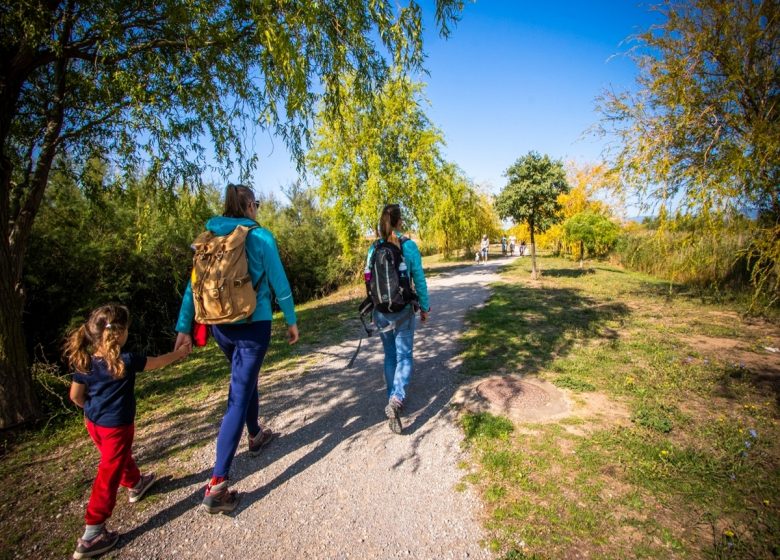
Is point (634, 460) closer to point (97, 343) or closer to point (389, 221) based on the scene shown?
point (389, 221)

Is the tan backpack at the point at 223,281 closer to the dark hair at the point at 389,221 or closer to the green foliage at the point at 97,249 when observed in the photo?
the dark hair at the point at 389,221

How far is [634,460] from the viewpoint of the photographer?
276cm

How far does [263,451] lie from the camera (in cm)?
309

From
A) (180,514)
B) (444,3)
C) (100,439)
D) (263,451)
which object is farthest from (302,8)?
(180,514)

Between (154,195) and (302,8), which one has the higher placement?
(302,8)

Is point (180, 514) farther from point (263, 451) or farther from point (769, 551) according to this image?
point (769, 551)

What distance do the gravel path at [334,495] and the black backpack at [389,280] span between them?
1.31 metres

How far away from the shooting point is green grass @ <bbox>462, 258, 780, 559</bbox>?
2064 millimetres

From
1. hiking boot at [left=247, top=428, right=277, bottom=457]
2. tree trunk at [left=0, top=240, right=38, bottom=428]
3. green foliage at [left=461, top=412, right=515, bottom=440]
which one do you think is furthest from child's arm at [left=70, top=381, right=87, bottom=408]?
green foliage at [left=461, top=412, right=515, bottom=440]

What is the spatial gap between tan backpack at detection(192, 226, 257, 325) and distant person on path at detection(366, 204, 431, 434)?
134 centimetres

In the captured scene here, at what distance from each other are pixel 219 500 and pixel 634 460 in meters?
3.30

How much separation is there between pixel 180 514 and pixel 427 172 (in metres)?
13.1

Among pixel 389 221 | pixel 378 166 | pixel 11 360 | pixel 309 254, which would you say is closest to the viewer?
pixel 389 221

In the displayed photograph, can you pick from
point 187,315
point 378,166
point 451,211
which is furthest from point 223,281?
point 451,211
